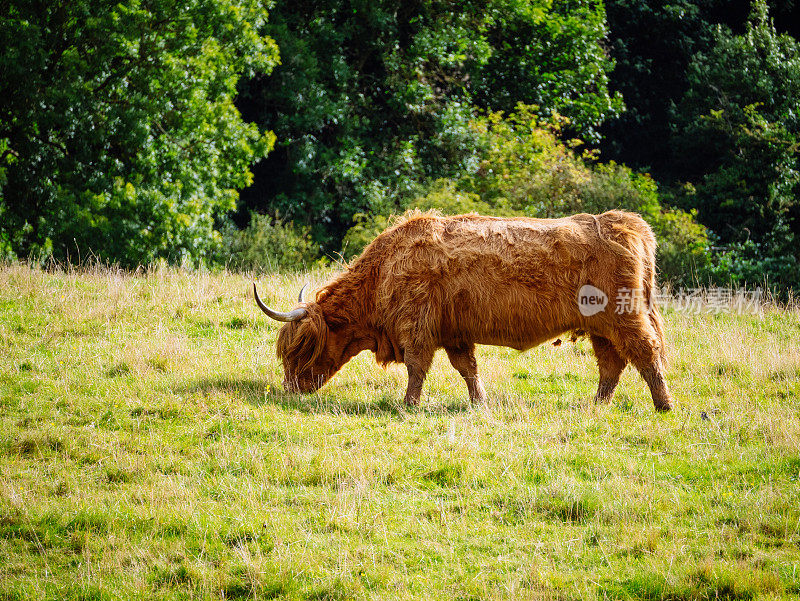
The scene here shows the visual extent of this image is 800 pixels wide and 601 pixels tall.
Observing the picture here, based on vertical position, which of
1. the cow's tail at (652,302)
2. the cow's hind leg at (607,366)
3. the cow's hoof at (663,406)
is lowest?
the cow's hoof at (663,406)

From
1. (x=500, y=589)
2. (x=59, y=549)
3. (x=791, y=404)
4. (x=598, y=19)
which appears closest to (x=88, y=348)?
(x=59, y=549)

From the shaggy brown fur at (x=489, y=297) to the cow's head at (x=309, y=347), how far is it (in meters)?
0.01

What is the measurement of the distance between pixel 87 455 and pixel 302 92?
53.2 ft

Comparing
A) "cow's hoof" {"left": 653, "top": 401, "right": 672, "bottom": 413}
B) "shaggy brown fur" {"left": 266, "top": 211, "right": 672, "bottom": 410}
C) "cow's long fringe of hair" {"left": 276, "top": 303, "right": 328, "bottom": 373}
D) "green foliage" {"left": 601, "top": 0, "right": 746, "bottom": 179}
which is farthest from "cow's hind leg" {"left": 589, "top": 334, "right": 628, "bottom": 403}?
"green foliage" {"left": 601, "top": 0, "right": 746, "bottom": 179}

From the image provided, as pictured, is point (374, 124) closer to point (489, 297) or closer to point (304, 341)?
point (304, 341)

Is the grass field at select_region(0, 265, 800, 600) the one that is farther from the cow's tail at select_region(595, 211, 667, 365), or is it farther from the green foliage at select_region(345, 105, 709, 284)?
the green foliage at select_region(345, 105, 709, 284)

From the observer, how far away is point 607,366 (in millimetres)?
8852

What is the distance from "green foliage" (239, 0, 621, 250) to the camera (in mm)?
21641

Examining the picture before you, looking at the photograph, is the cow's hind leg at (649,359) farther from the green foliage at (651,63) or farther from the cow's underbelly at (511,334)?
the green foliage at (651,63)

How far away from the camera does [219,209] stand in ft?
65.5

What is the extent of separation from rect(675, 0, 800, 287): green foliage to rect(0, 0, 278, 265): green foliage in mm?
12146

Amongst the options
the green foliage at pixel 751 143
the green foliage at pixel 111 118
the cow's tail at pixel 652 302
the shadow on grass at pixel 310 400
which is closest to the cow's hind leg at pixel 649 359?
the cow's tail at pixel 652 302

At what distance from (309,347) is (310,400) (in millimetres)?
663

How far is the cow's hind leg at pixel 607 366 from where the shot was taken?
8.83 meters
